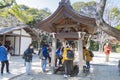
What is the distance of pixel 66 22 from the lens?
45.3ft

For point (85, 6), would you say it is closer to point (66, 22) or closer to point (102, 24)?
point (66, 22)

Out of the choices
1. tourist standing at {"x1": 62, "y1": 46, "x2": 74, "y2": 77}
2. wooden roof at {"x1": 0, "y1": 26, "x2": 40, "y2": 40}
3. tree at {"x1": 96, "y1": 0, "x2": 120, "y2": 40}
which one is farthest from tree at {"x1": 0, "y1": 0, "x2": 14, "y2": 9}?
tree at {"x1": 96, "y1": 0, "x2": 120, "y2": 40}

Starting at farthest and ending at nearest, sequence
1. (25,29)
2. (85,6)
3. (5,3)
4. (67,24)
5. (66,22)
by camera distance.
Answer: (85,6), (25,29), (5,3), (66,22), (67,24)

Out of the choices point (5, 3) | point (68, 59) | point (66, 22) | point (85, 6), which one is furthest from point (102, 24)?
point (85, 6)

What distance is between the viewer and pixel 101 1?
917cm

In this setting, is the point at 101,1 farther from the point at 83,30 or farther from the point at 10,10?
the point at 10,10

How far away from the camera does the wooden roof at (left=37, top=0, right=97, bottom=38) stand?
12.7 metres

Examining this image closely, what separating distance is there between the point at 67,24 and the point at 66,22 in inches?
7.2

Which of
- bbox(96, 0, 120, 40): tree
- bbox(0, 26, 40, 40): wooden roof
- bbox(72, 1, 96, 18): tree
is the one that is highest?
bbox(72, 1, 96, 18): tree

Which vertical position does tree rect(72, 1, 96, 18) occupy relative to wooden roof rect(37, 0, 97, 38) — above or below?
above

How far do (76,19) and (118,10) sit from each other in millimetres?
30350

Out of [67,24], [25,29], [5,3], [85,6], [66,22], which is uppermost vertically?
[85,6]

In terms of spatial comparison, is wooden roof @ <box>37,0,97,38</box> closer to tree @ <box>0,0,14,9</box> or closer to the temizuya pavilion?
the temizuya pavilion

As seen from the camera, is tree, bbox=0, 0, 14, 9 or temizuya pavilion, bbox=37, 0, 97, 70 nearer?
temizuya pavilion, bbox=37, 0, 97, 70
